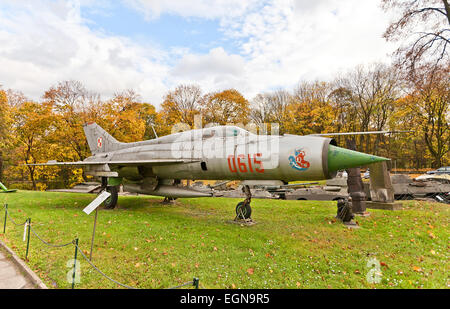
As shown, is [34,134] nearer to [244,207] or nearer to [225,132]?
[225,132]

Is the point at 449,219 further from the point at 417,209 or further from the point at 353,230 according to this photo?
the point at 353,230

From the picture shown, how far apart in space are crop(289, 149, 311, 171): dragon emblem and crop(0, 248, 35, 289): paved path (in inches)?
238

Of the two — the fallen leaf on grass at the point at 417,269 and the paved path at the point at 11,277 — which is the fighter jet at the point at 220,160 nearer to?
the fallen leaf on grass at the point at 417,269

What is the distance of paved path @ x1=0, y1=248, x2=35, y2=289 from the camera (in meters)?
4.02

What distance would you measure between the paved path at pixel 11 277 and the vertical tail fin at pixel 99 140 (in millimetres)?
8244

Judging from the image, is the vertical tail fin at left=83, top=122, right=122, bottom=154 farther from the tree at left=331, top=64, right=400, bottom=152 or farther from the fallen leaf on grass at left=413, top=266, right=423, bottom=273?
the tree at left=331, top=64, right=400, bottom=152

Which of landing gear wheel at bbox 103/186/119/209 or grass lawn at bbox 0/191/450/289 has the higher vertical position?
landing gear wheel at bbox 103/186/119/209

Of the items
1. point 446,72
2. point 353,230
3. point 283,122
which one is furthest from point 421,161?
point 353,230

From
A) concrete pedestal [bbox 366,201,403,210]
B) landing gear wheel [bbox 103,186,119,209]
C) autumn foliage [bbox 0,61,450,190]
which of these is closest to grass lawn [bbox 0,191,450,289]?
concrete pedestal [bbox 366,201,403,210]

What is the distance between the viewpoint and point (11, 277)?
14.2ft

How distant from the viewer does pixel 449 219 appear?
8.53 m

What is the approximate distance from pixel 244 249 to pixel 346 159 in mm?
3410

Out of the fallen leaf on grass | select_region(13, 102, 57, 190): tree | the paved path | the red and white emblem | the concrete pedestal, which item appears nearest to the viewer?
the paved path

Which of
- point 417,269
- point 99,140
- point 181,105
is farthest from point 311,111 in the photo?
point 417,269
